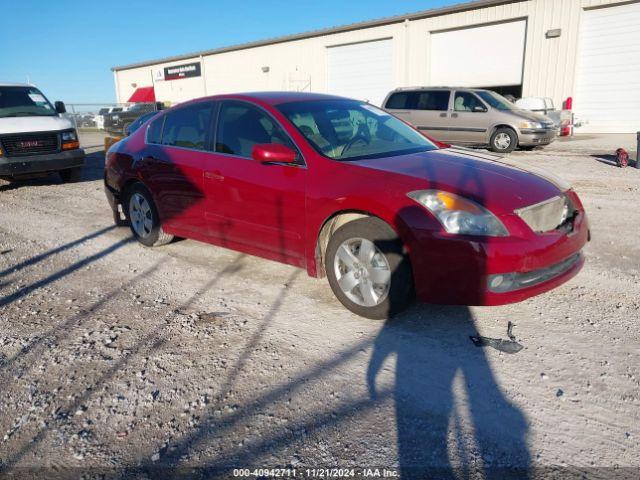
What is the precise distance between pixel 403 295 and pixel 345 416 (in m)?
1.07

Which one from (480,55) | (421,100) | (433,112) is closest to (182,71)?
(480,55)

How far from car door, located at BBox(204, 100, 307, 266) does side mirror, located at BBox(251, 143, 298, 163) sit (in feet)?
0.29

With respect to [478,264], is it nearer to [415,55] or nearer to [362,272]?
[362,272]

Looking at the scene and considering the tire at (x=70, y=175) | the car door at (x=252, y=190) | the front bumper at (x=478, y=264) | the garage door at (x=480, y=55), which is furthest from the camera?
the garage door at (x=480, y=55)

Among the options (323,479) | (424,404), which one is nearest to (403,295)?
(424,404)

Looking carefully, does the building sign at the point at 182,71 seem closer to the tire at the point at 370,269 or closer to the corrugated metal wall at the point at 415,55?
the corrugated metal wall at the point at 415,55

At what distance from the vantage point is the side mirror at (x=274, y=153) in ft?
12.5

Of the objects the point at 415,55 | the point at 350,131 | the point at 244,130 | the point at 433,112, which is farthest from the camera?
the point at 415,55

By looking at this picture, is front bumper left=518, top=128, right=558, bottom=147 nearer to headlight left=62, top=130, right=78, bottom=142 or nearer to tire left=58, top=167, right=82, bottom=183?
headlight left=62, top=130, right=78, bottom=142

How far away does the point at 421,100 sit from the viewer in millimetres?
14547

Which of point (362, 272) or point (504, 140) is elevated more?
point (504, 140)

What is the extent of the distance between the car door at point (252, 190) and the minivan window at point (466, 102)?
10826mm

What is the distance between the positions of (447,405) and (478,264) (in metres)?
0.91

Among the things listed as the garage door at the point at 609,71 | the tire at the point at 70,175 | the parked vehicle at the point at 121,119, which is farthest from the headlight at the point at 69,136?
the garage door at the point at 609,71
